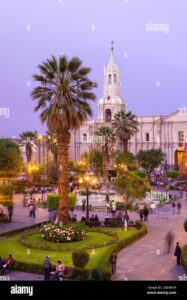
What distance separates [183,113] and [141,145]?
31.6 ft

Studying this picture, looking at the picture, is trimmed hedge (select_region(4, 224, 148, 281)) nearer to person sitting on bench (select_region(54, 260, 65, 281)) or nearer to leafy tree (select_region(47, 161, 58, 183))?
person sitting on bench (select_region(54, 260, 65, 281))

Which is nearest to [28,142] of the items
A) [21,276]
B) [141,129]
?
[141,129]

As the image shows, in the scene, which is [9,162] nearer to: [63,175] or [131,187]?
[131,187]

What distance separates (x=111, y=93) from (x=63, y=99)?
6415cm

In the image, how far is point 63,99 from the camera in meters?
23.6

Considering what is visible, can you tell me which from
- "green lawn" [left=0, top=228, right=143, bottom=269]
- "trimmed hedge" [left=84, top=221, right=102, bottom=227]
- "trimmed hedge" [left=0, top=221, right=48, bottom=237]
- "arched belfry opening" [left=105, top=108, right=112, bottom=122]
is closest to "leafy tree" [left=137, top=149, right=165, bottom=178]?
"arched belfry opening" [left=105, top=108, right=112, bottom=122]

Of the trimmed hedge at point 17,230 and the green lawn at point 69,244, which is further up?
the green lawn at point 69,244

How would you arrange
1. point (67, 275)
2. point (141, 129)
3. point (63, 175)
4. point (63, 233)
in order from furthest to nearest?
point (141, 129) < point (63, 175) < point (63, 233) < point (67, 275)

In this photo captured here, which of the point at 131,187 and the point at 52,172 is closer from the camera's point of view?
the point at 131,187

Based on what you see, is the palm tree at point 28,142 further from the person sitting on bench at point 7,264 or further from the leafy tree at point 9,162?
the person sitting on bench at point 7,264

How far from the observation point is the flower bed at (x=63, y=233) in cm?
2303

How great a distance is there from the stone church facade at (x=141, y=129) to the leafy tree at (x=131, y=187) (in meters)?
42.4

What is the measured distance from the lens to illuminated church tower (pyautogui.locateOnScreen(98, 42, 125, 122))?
8575 cm

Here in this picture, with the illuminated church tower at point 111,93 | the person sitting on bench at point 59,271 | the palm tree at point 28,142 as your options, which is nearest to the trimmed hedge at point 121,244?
the person sitting on bench at point 59,271
